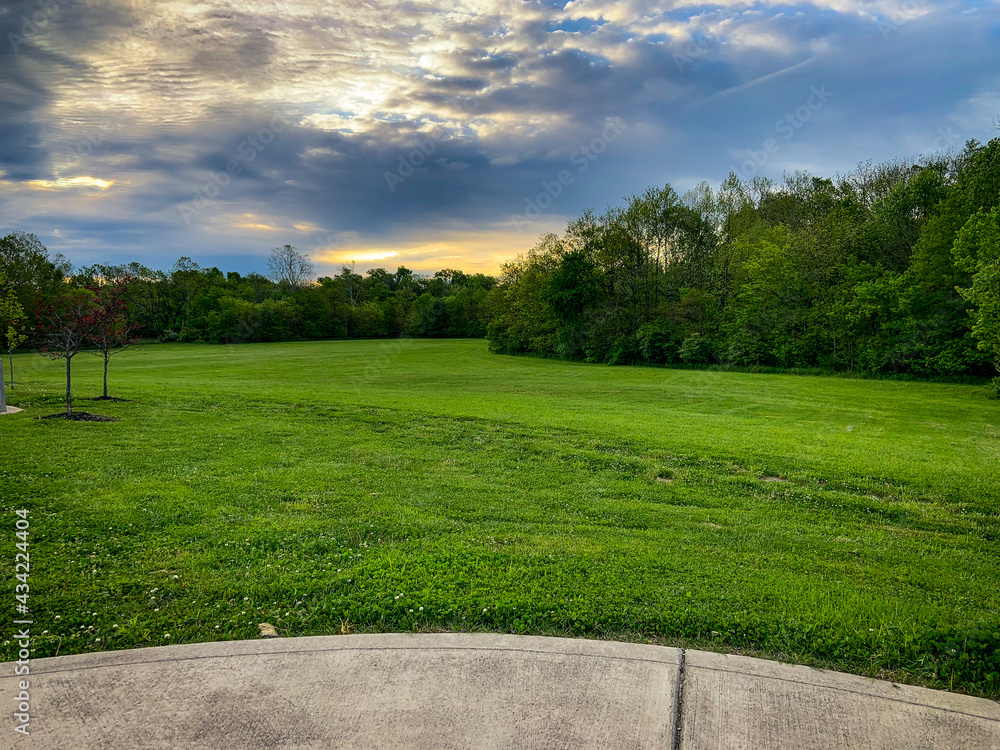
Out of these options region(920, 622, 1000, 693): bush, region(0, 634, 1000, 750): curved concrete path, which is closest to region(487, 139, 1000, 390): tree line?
region(920, 622, 1000, 693): bush

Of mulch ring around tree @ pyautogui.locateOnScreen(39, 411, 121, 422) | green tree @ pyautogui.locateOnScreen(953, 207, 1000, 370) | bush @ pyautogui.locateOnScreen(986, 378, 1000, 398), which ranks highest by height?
green tree @ pyautogui.locateOnScreen(953, 207, 1000, 370)

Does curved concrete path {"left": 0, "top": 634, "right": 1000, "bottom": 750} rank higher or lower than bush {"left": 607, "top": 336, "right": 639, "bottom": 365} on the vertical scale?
lower

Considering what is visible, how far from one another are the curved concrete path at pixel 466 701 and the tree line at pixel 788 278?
2412 cm

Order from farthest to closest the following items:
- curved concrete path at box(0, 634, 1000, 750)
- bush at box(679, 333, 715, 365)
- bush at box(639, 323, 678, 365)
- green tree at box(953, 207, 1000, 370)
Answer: bush at box(639, 323, 678, 365) → bush at box(679, 333, 715, 365) → green tree at box(953, 207, 1000, 370) → curved concrete path at box(0, 634, 1000, 750)

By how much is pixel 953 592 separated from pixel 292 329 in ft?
251

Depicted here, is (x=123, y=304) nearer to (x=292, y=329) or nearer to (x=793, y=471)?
(x=793, y=471)

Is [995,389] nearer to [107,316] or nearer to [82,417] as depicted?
[82,417]

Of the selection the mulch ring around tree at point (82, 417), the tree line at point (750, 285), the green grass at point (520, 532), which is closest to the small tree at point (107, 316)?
the tree line at point (750, 285)

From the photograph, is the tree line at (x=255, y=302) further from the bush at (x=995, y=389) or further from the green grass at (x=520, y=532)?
the bush at (x=995, y=389)

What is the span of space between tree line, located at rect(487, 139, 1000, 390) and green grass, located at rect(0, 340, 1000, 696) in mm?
18229

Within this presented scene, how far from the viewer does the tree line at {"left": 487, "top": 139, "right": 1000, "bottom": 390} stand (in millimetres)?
28156

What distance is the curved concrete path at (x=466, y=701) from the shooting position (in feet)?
9.49

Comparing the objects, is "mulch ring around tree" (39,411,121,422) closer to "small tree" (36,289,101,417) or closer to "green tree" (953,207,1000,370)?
"small tree" (36,289,101,417)

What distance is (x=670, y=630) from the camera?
13.3ft
